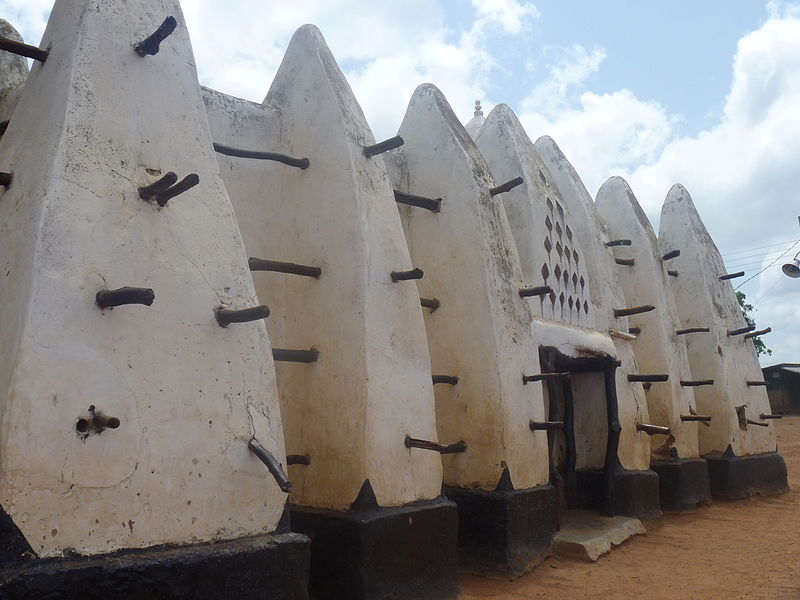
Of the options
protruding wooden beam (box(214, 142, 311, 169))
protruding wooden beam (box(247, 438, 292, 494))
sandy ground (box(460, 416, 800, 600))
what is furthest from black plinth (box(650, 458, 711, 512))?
protruding wooden beam (box(247, 438, 292, 494))

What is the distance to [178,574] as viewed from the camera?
3.72 meters

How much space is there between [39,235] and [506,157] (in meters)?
6.57

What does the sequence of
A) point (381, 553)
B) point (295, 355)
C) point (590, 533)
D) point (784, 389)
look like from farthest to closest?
point (784, 389)
point (590, 533)
point (295, 355)
point (381, 553)

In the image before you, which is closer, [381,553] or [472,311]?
[381,553]

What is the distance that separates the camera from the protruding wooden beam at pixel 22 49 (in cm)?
432

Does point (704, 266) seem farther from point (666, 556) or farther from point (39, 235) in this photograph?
point (39, 235)

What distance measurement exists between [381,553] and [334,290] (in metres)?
2.08

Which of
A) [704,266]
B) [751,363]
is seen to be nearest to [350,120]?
[704,266]

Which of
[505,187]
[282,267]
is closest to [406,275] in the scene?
[282,267]

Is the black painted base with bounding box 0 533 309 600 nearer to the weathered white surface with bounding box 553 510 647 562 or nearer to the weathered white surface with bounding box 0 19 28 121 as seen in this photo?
the weathered white surface with bounding box 0 19 28 121

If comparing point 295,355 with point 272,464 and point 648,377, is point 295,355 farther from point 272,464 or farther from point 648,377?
point 648,377

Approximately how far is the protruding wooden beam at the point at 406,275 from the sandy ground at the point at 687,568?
8.71ft

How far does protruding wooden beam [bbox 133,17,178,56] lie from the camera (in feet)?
14.0

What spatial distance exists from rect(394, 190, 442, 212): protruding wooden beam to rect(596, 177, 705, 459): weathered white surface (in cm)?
515
